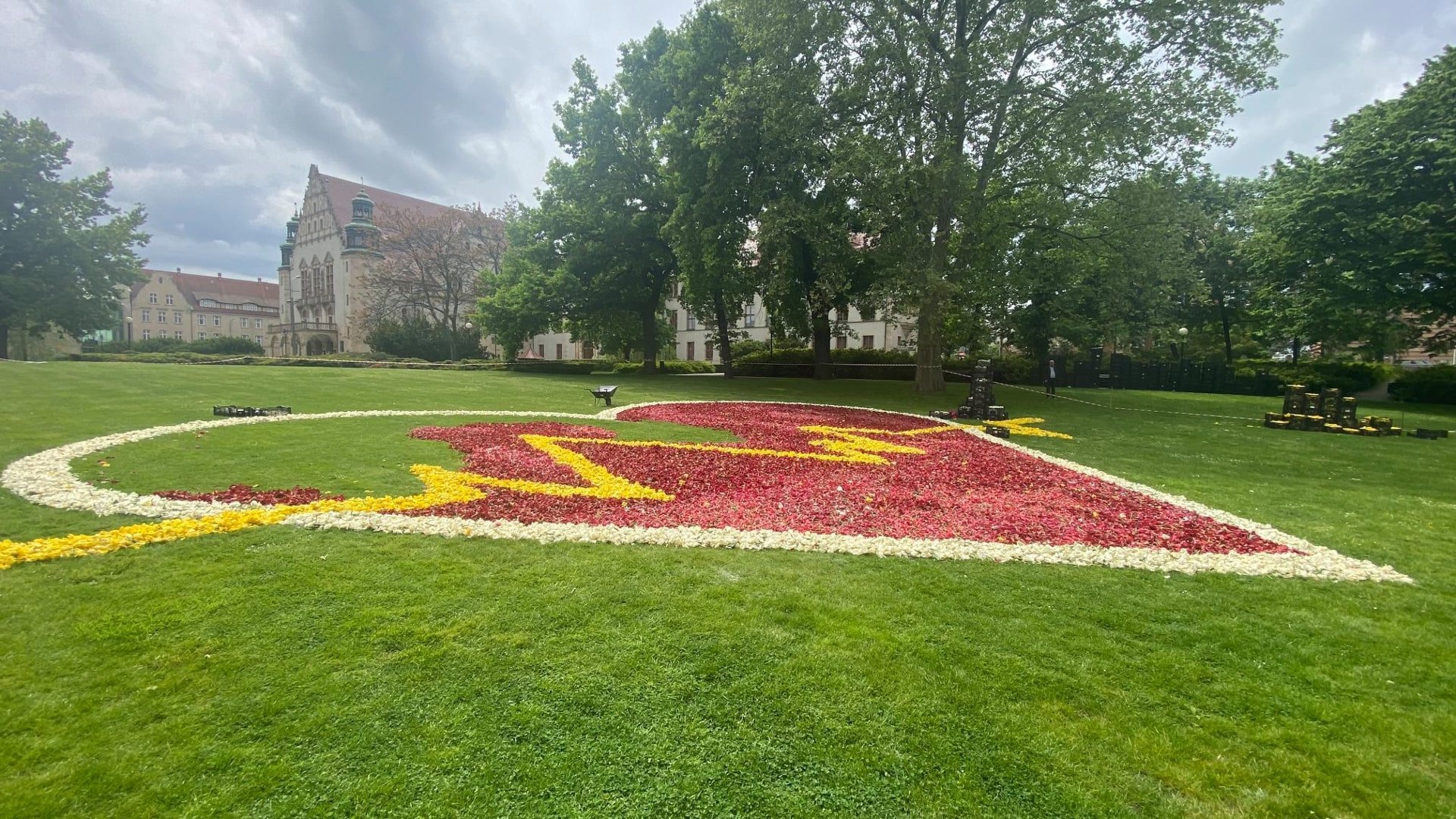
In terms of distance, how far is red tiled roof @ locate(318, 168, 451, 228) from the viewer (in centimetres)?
7134

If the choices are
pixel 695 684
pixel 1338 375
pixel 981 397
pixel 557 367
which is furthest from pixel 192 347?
pixel 1338 375

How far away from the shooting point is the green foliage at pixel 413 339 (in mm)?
56031

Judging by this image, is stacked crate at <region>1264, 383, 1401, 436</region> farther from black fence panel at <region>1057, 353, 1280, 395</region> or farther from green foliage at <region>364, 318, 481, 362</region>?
green foliage at <region>364, 318, 481, 362</region>

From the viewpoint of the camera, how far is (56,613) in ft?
13.3

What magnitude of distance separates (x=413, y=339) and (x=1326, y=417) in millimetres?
61412

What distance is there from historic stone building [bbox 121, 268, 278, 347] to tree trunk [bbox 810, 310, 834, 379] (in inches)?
3375

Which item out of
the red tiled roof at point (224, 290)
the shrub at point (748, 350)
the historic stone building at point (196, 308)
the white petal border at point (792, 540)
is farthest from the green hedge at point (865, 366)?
the red tiled roof at point (224, 290)

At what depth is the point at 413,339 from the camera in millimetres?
56500

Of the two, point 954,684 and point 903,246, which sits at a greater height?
point 903,246

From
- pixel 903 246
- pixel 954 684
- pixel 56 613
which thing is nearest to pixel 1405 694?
pixel 954 684

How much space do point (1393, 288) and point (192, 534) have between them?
37.7 metres

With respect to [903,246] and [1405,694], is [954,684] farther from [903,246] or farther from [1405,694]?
[903,246]

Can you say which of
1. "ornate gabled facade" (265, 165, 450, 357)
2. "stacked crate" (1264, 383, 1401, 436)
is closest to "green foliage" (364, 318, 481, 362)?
"ornate gabled facade" (265, 165, 450, 357)

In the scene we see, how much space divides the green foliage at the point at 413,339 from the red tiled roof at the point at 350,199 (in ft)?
67.1
